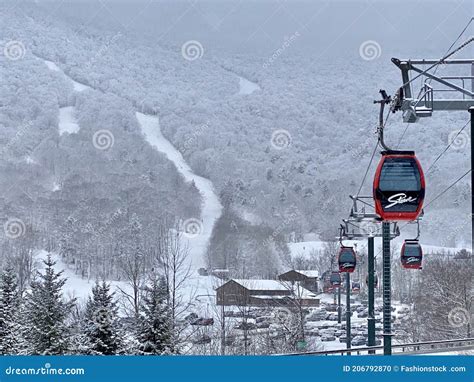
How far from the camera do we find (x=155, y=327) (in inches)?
653

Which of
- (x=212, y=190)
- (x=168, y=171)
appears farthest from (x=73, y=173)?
(x=212, y=190)

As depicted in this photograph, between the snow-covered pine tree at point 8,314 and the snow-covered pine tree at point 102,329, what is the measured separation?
5.83 ft

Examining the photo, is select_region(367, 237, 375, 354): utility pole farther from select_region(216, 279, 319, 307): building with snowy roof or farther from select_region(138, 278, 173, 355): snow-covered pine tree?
select_region(216, 279, 319, 307): building with snowy roof

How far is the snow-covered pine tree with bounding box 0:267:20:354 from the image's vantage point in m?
17.3

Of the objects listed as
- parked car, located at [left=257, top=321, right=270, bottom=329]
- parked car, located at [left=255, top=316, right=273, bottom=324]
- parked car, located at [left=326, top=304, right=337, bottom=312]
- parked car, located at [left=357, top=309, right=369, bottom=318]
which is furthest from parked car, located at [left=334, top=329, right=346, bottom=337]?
parked car, located at [left=326, top=304, right=337, bottom=312]

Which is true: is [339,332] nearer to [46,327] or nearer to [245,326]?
[245,326]

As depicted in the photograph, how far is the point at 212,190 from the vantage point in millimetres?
184250

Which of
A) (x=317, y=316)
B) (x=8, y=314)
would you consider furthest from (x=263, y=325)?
(x=8, y=314)

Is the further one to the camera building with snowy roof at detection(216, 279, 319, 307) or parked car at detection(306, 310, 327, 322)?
parked car at detection(306, 310, 327, 322)

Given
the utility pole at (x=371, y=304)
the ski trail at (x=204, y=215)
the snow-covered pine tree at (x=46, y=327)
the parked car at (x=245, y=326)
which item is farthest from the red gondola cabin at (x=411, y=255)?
the ski trail at (x=204, y=215)

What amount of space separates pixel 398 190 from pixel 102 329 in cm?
920

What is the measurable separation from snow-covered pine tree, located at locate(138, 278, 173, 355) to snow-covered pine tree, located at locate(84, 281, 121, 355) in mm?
608

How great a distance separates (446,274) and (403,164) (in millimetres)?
35639

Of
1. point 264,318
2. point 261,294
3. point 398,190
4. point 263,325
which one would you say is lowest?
point 263,325
